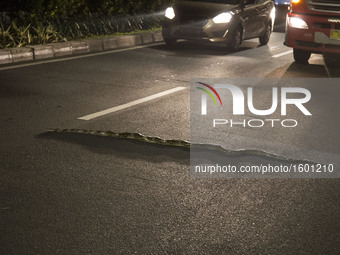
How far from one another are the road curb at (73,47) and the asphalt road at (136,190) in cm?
245

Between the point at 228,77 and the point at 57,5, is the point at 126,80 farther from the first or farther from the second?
the point at 57,5

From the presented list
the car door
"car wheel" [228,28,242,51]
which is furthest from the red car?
the car door

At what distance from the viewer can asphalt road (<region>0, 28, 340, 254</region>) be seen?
4055mm

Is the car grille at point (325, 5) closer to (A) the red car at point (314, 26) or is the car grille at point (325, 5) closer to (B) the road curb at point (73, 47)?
(A) the red car at point (314, 26)

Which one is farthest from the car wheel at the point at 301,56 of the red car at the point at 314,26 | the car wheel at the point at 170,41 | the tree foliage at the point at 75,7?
the tree foliage at the point at 75,7

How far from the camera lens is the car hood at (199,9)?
46.2 feet

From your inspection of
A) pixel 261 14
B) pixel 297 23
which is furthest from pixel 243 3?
pixel 297 23

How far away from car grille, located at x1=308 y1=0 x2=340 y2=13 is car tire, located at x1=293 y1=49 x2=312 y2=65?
3.40 ft

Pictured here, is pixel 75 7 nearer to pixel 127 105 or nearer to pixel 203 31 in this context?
pixel 203 31

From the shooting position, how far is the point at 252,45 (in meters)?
16.0

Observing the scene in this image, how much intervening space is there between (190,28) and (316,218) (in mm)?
9971

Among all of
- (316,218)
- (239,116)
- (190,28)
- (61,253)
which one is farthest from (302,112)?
(190,28)

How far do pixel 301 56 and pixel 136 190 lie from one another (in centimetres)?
814

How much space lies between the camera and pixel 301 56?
12391 millimetres
